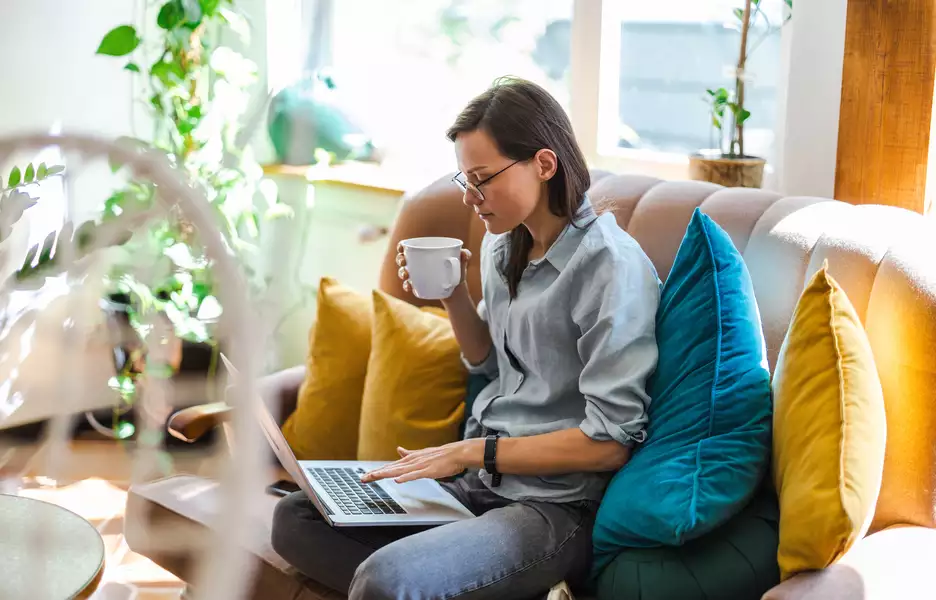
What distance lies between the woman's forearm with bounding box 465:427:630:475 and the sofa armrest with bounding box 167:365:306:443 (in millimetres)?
551

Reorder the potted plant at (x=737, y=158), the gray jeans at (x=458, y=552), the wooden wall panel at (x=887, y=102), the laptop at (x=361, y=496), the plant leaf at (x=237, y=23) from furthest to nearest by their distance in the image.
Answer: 1. the plant leaf at (x=237, y=23)
2. the potted plant at (x=737, y=158)
3. the wooden wall panel at (x=887, y=102)
4. the laptop at (x=361, y=496)
5. the gray jeans at (x=458, y=552)

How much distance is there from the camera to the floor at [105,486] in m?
2.27

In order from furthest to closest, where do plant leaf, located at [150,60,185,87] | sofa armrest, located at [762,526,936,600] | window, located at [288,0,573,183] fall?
1. plant leaf, located at [150,60,185,87]
2. window, located at [288,0,573,183]
3. sofa armrest, located at [762,526,936,600]

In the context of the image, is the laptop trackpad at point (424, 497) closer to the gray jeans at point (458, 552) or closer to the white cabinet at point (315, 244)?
the gray jeans at point (458, 552)

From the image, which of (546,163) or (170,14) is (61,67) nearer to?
(170,14)

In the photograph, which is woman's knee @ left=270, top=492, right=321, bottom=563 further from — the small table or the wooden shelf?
the wooden shelf

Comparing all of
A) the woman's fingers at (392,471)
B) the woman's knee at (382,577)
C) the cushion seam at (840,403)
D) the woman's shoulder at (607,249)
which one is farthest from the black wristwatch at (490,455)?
the cushion seam at (840,403)

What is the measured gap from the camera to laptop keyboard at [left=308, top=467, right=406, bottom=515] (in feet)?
4.96

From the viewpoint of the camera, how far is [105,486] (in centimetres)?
284

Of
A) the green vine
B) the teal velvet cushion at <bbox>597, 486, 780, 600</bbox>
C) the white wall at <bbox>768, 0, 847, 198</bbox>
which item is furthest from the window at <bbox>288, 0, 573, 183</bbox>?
the teal velvet cushion at <bbox>597, 486, 780, 600</bbox>

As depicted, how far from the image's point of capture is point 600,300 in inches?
57.2

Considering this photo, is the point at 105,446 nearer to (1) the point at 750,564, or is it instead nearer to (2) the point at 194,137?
(2) the point at 194,137

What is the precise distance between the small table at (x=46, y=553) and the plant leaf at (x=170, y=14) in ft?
5.99

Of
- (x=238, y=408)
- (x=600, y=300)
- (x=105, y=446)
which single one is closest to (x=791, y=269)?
(x=600, y=300)
